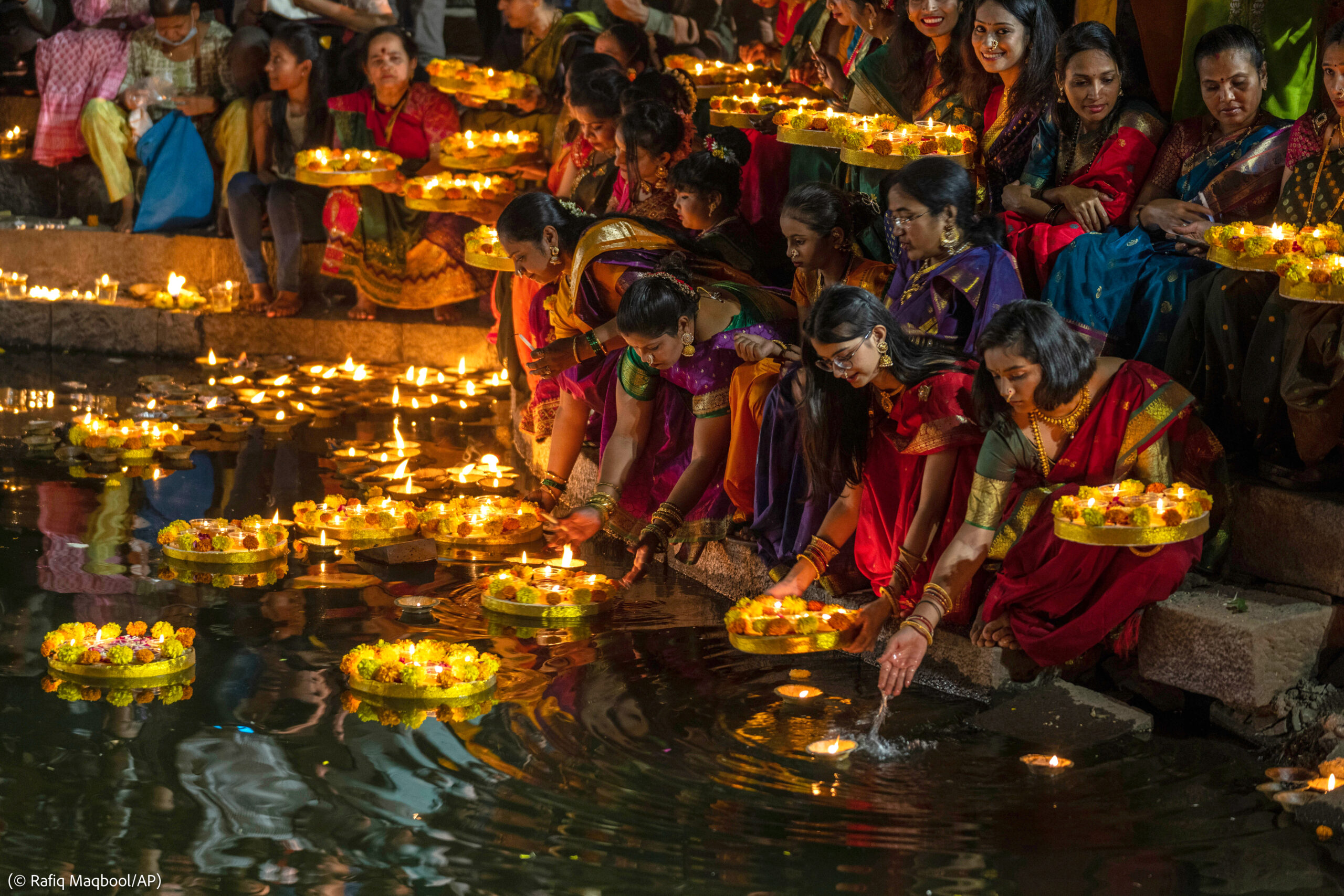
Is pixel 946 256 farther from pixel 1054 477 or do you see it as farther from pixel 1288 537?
pixel 1288 537

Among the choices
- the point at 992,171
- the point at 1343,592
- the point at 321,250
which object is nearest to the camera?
Answer: the point at 1343,592

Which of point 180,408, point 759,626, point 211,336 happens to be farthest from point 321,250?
point 759,626

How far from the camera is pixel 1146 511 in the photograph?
3.93 meters

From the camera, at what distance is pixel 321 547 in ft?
19.0

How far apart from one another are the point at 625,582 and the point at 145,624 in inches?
59.2

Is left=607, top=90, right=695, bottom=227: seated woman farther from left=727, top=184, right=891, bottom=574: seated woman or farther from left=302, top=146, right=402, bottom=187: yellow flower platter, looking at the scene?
left=302, top=146, right=402, bottom=187: yellow flower platter

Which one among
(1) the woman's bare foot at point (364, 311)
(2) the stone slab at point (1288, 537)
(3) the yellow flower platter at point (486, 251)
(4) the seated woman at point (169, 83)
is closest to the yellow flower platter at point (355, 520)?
(3) the yellow flower platter at point (486, 251)

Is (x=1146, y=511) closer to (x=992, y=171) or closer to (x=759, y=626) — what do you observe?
(x=759, y=626)

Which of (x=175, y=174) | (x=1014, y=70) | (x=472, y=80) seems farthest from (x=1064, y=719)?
(x=175, y=174)

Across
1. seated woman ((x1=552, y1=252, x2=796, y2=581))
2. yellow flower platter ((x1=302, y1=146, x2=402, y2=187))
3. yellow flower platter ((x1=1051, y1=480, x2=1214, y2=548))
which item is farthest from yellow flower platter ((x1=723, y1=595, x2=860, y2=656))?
yellow flower platter ((x1=302, y1=146, x2=402, y2=187))

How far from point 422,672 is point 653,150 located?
2.76m

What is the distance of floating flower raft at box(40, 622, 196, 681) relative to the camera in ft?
14.3

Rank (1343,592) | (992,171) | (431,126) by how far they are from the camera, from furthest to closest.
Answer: (431,126) < (992,171) < (1343,592)

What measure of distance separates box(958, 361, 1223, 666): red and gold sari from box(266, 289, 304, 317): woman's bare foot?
610 centimetres
